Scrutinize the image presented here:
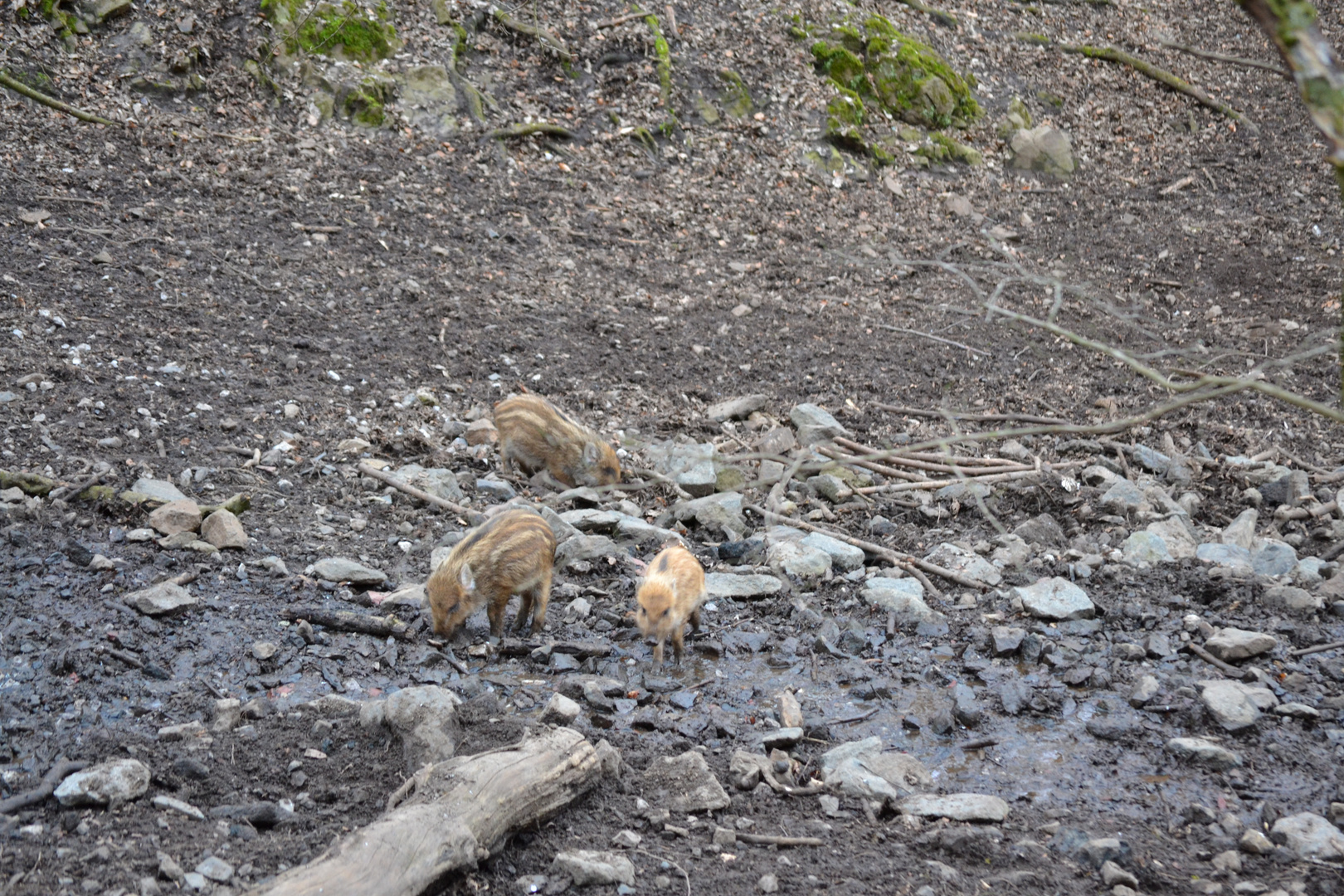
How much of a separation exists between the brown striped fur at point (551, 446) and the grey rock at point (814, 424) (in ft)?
4.41

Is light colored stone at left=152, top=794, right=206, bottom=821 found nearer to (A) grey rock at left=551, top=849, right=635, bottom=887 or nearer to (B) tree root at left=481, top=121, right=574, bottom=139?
(A) grey rock at left=551, top=849, right=635, bottom=887

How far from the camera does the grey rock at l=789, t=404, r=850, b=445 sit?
7.34 m

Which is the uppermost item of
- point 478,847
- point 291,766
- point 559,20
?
point 559,20

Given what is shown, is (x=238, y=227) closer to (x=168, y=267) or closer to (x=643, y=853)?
A: (x=168, y=267)

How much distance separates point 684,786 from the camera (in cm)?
371

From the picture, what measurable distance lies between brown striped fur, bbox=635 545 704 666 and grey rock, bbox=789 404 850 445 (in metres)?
2.37

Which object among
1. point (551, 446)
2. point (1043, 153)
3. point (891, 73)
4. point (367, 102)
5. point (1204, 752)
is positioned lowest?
point (551, 446)

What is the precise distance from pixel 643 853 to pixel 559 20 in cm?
1059

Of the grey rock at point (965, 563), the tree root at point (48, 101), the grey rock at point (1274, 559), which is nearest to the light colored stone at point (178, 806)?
the grey rock at point (965, 563)

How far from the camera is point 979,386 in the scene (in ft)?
28.3

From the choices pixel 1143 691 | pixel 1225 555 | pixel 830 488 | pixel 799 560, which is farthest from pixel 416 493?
pixel 1225 555

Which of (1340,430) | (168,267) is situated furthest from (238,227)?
(1340,430)

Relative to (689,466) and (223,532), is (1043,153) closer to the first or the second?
(689,466)

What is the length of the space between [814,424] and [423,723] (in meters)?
4.51
